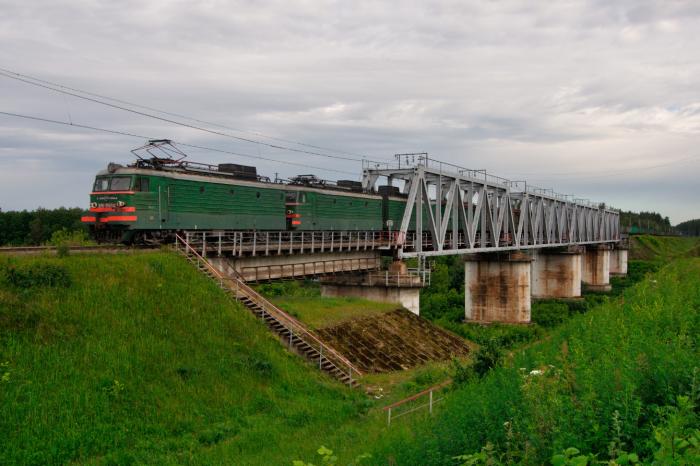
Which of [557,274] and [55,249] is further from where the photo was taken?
[557,274]

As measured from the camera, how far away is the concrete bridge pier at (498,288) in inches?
2327

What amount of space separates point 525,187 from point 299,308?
41832 millimetres

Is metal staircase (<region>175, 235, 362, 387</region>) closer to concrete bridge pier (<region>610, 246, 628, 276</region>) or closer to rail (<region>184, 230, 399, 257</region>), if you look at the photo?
rail (<region>184, 230, 399, 257</region>)

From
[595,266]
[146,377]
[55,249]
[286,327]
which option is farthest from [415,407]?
[595,266]

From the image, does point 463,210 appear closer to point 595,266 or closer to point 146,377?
point 146,377

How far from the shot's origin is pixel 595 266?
330 feet

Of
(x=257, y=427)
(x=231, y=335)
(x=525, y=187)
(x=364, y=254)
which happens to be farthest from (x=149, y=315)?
(x=525, y=187)

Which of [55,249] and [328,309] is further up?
[55,249]

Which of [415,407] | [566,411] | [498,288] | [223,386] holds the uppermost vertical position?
[566,411]

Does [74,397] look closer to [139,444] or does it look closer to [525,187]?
[139,444]

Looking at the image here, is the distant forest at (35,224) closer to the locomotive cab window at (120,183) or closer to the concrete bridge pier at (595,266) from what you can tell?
the locomotive cab window at (120,183)

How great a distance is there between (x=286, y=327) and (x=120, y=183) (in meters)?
10.1

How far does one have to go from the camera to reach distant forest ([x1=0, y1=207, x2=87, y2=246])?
83.3 metres

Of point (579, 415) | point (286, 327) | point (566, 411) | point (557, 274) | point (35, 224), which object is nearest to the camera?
point (579, 415)
